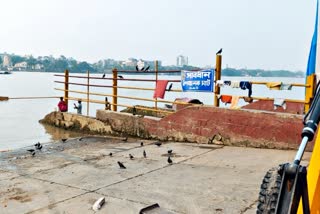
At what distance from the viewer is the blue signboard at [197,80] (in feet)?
23.9

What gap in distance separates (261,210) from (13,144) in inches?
398

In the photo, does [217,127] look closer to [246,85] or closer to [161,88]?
[246,85]

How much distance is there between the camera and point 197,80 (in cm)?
750

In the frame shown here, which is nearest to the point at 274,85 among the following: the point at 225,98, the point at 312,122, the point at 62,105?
the point at 225,98

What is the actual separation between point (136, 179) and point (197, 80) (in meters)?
3.42

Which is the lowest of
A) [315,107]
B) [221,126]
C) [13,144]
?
[13,144]

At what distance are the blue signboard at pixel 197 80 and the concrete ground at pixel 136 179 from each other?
130 centimetres

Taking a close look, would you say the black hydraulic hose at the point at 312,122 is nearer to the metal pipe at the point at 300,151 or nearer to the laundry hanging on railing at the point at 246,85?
the metal pipe at the point at 300,151

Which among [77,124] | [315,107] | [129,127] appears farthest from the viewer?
[77,124]

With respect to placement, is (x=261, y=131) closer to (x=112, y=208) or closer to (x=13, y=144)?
(x=112, y=208)

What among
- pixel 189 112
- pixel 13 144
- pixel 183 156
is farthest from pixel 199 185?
pixel 13 144

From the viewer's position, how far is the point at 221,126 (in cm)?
659

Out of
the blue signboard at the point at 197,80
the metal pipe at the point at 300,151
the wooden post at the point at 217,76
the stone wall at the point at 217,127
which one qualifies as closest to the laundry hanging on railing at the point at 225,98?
the wooden post at the point at 217,76

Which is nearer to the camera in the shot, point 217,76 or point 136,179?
point 136,179
